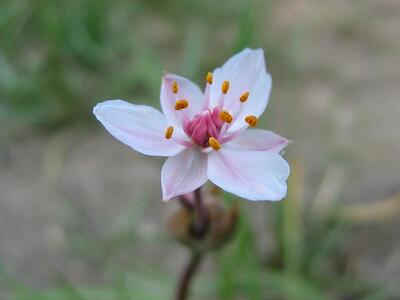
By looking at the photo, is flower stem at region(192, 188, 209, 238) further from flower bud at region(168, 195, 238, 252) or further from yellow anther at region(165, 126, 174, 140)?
yellow anther at region(165, 126, 174, 140)

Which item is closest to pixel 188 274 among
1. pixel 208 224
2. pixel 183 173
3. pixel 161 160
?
pixel 208 224

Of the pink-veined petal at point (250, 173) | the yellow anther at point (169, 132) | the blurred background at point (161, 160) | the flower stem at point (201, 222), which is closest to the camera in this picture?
the pink-veined petal at point (250, 173)

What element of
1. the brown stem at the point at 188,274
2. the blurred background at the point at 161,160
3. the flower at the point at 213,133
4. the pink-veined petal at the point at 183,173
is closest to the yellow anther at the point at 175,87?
the flower at the point at 213,133

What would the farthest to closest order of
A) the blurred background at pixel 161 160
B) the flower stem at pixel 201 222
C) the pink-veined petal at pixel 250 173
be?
the blurred background at pixel 161 160, the flower stem at pixel 201 222, the pink-veined petal at pixel 250 173

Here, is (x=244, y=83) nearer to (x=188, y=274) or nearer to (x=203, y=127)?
(x=203, y=127)

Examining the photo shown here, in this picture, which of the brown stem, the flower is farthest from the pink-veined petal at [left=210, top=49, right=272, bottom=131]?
the brown stem

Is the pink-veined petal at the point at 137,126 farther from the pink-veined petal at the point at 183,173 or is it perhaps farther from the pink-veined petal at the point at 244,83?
the pink-veined petal at the point at 244,83

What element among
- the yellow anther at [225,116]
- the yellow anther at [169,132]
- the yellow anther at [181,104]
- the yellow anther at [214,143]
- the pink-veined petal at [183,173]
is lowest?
the pink-veined petal at [183,173]
